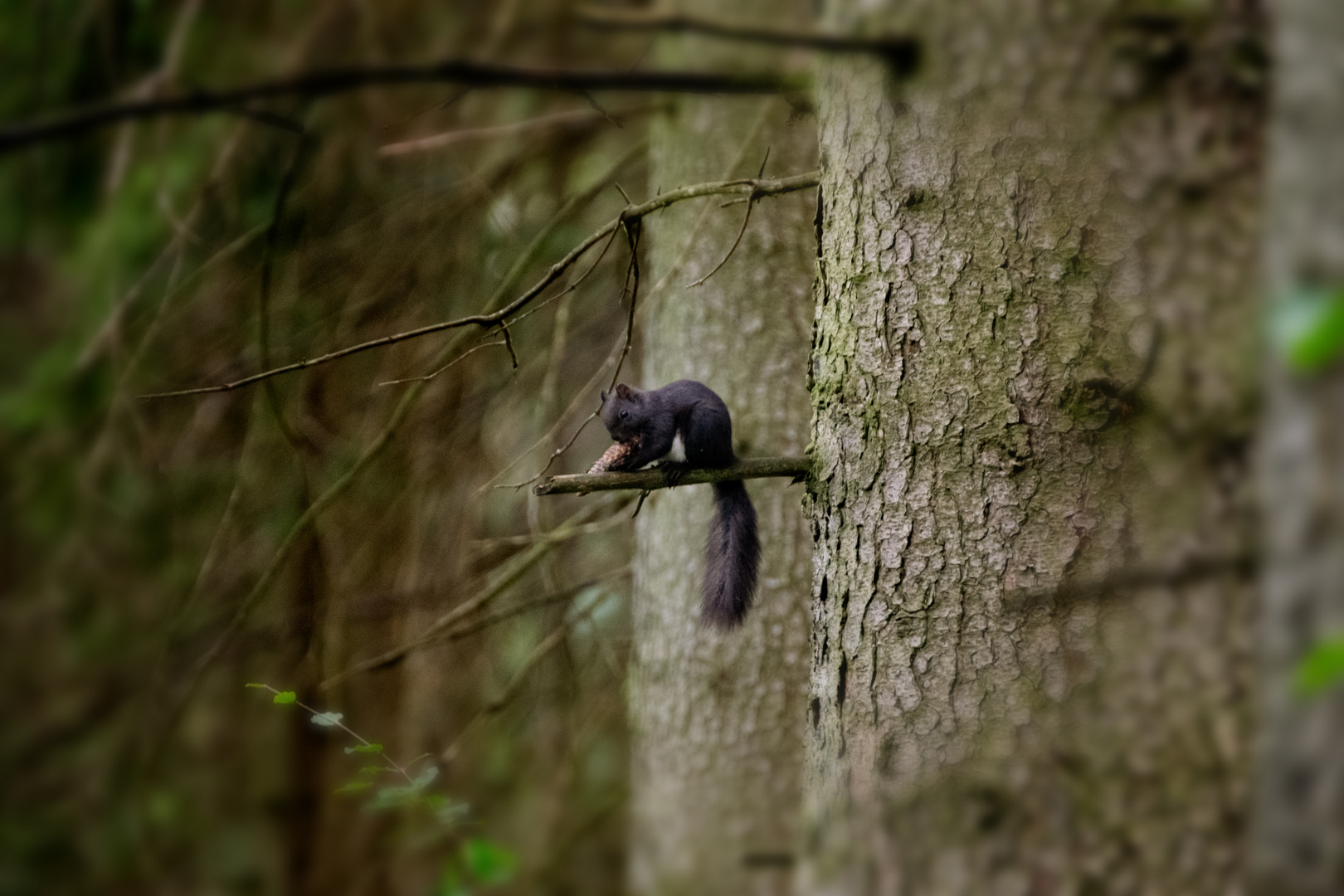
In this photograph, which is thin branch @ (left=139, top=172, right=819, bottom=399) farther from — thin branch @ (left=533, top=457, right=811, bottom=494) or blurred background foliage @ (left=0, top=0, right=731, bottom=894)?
blurred background foliage @ (left=0, top=0, right=731, bottom=894)

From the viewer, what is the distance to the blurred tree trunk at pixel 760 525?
2.88 metres

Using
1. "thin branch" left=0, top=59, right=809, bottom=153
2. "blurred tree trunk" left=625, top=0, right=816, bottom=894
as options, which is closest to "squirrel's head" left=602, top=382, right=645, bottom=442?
"blurred tree trunk" left=625, top=0, right=816, bottom=894

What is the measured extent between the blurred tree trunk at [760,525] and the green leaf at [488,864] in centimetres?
132

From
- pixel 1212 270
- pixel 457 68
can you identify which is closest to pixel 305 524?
pixel 457 68

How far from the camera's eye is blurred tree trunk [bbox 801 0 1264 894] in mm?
895

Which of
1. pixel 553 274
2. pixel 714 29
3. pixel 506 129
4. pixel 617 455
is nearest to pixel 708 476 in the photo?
pixel 553 274

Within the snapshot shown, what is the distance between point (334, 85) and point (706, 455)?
78.1 inches

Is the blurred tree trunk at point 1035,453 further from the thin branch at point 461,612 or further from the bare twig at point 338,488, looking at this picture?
the thin branch at point 461,612

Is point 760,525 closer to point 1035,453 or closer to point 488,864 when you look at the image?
point 488,864

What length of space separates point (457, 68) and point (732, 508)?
5.73 feet

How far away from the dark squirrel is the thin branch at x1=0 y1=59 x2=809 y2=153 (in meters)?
1.30

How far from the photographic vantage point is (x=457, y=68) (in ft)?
2.10

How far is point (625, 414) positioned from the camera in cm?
277

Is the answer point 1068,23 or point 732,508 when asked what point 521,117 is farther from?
point 1068,23
